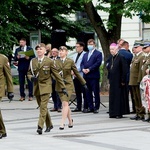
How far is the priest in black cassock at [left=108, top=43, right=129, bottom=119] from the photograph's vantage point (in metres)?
18.2

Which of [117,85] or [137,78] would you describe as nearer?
[137,78]

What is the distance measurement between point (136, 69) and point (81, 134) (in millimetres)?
3465

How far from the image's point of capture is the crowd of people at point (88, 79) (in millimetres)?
14930

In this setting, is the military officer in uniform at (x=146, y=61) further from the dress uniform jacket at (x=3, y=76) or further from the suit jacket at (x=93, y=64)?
the dress uniform jacket at (x=3, y=76)

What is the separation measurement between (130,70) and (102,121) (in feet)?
4.99

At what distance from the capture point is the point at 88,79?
64.6 ft

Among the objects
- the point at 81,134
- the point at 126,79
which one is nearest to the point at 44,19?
the point at 126,79

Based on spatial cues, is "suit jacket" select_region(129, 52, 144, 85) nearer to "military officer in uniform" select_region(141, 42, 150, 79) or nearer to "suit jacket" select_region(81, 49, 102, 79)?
"military officer in uniform" select_region(141, 42, 150, 79)

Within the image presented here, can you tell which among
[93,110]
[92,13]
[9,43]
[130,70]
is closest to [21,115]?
[93,110]

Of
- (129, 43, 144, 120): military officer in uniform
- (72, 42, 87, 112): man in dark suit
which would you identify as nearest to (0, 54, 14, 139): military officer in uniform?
(129, 43, 144, 120): military officer in uniform

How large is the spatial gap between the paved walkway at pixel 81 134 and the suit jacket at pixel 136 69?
3.20ft

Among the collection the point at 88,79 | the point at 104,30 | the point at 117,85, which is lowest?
the point at 117,85

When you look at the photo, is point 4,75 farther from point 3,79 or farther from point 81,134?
point 81,134

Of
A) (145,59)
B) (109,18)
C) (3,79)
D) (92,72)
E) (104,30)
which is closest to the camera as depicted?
(3,79)
